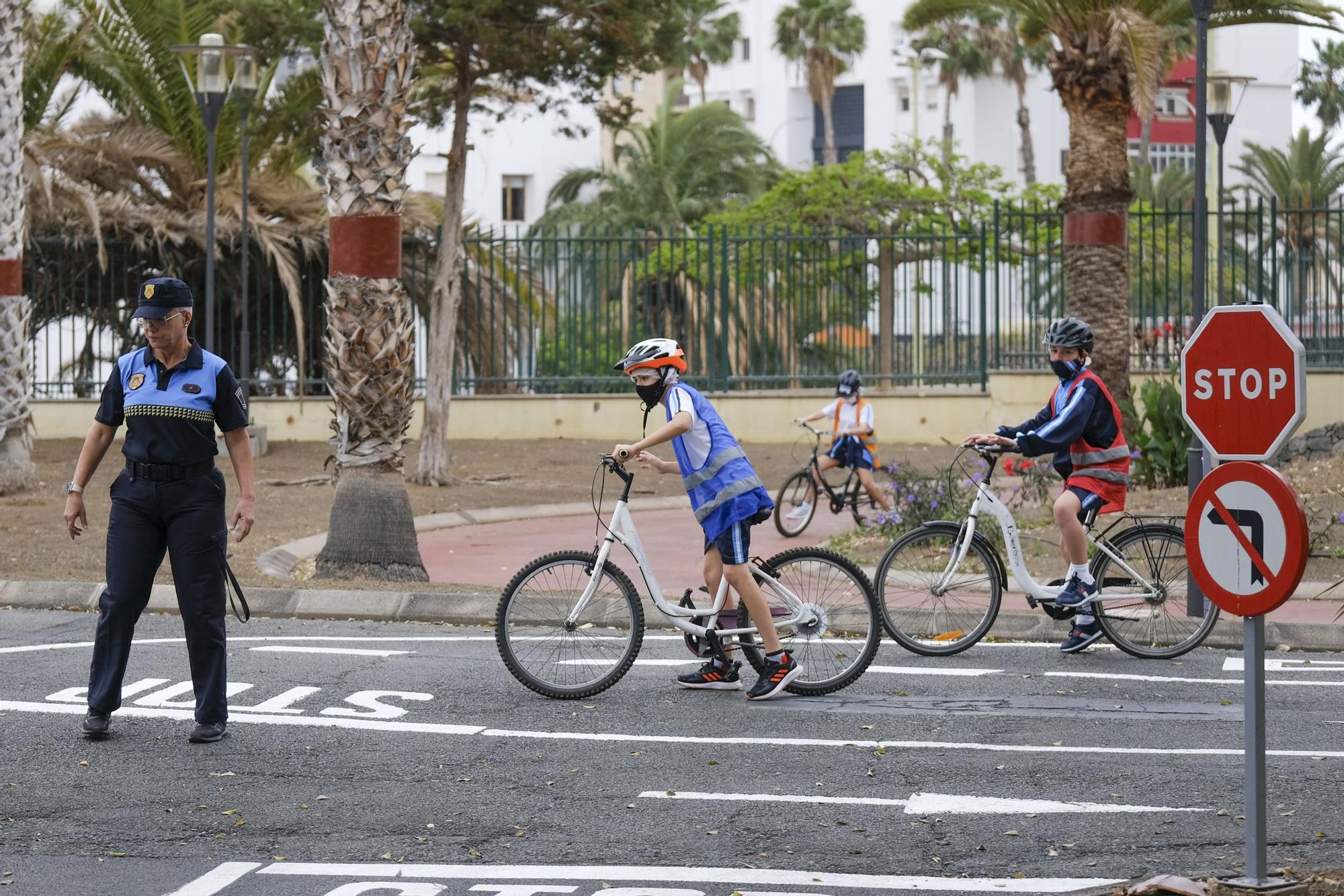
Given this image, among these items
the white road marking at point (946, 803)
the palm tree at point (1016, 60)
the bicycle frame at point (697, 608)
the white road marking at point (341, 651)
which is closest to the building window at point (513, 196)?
the palm tree at point (1016, 60)

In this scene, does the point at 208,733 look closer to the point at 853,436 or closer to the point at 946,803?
the point at 946,803

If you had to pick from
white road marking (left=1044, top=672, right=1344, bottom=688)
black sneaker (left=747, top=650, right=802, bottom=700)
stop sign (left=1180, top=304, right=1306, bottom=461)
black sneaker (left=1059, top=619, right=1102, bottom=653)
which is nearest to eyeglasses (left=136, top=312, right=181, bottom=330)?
black sneaker (left=747, top=650, right=802, bottom=700)

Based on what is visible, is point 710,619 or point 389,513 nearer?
point 710,619

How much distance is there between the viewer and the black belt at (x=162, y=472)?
23.2 feet

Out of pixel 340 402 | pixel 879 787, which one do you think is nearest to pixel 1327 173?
pixel 340 402

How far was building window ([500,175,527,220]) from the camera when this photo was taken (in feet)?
185

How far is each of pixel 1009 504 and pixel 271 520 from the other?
6350 mm

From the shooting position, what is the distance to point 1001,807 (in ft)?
19.9

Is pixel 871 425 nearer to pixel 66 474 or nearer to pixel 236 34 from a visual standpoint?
pixel 66 474

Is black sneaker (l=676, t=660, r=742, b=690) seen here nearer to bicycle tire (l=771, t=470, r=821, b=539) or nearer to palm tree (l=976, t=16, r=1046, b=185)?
bicycle tire (l=771, t=470, r=821, b=539)

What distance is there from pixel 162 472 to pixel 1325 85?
3241 inches

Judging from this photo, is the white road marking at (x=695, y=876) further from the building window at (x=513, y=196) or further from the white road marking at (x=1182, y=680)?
the building window at (x=513, y=196)

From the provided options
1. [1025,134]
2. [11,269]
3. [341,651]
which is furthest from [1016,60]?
[341,651]

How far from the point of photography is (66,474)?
61.4 ft
